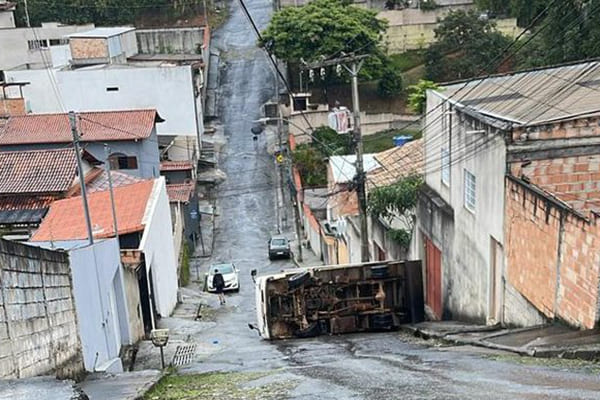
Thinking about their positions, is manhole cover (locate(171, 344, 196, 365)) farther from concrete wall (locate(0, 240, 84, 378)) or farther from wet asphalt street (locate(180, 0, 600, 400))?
concrete wall (locate(0, 240, 84, 378))

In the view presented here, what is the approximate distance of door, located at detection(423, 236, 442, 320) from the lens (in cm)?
1712

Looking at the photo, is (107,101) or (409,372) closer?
(409,372)

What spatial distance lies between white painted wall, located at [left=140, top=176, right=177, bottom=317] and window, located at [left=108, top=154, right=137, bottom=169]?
426 inches

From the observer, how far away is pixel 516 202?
12180 mm

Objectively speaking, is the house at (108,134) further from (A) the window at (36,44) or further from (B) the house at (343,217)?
(A) the window at (36,44)

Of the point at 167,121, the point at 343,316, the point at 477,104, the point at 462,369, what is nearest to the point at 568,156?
the point at 477,104

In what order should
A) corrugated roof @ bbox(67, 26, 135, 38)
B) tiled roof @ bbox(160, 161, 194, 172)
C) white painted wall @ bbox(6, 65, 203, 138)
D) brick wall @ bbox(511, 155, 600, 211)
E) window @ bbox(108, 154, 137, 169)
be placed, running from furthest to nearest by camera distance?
corrugated roof @ bbox(67, 26, 135, 38)
white painted wall @ bbox(6, 65, 203, 138)
tiled roof @ bbox(160, 161, 194, 172)
window @ bbox(108, 154, 137, 169)
brick wall @ bbox(511, 155, 600, 211)

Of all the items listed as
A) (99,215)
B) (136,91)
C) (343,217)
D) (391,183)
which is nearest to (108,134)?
(136,91)

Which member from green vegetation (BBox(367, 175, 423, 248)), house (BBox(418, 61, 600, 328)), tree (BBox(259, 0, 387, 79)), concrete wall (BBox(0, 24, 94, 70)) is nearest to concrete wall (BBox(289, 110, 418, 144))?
tree (BBox(259, 0, 387, 79))

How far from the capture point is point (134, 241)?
64.8 feet

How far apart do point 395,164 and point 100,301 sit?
1515 cm

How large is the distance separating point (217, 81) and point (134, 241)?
38.9m

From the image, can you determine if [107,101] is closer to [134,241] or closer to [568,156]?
[134,241]

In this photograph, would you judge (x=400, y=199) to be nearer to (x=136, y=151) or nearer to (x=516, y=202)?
(x=516, y=202)
